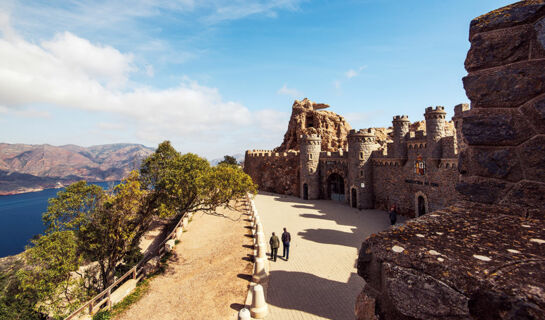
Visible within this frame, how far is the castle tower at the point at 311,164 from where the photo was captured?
30.5 meters

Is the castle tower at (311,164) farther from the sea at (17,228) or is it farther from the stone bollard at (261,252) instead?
the sea at (17,228)

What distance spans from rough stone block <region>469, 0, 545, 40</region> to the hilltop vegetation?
46.7 ft

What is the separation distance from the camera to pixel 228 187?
51.4 feet

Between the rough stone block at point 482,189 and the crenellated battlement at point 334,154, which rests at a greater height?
the crenellated battlement at point 334,154

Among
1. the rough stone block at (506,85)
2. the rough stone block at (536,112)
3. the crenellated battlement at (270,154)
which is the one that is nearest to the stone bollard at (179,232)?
the rough stone block at (506,85)

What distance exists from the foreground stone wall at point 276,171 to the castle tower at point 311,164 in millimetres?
2794

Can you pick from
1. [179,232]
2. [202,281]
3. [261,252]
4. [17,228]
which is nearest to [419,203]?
[261,252]

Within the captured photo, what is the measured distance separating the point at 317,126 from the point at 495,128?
36772 millimetres

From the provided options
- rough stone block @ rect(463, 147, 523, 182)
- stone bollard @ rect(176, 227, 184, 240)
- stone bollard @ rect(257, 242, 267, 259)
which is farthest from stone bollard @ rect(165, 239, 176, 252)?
rough stone block @ rect(463, 147, 523, 182)

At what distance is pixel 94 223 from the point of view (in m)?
14.7

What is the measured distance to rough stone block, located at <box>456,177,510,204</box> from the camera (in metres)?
2.30

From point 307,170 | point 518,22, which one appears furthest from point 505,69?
point 307,170

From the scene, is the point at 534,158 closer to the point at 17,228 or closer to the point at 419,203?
the point at 419,203

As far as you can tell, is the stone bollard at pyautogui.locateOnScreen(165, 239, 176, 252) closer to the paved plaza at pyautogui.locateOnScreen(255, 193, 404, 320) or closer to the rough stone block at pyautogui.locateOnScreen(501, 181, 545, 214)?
the paved plaza at pyautogui.locateOnScreen(255, 193, 404, 320)
